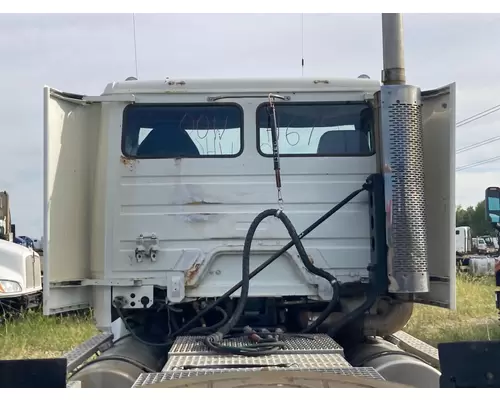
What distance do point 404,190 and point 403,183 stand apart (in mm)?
51

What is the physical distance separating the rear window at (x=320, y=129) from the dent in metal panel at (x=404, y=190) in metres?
0.59

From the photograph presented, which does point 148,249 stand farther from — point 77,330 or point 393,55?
point 77,330

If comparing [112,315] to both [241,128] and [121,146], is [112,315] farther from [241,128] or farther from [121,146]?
[241,128]

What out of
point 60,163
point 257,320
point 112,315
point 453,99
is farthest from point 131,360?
point 453,99

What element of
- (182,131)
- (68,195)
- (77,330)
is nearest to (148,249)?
(68,195)

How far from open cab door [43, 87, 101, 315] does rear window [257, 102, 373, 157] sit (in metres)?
1.38

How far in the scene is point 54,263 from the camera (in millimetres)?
5082

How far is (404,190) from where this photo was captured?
15.7 feet

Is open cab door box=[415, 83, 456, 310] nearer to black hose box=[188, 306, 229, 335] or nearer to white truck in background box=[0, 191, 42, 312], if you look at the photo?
black hose box=[188, 306, 229, 335]

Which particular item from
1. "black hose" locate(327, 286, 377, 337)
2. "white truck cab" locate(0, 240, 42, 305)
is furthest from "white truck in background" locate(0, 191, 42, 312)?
"black hose" locate(327, 286, 377, 337)

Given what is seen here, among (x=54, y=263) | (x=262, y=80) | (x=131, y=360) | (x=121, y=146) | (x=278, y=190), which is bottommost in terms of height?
(x=131, y=360)

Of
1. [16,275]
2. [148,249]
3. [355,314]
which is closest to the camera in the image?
[355,314]

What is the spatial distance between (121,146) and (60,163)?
50 centimetres

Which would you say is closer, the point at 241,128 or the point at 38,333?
the point at 241,128
